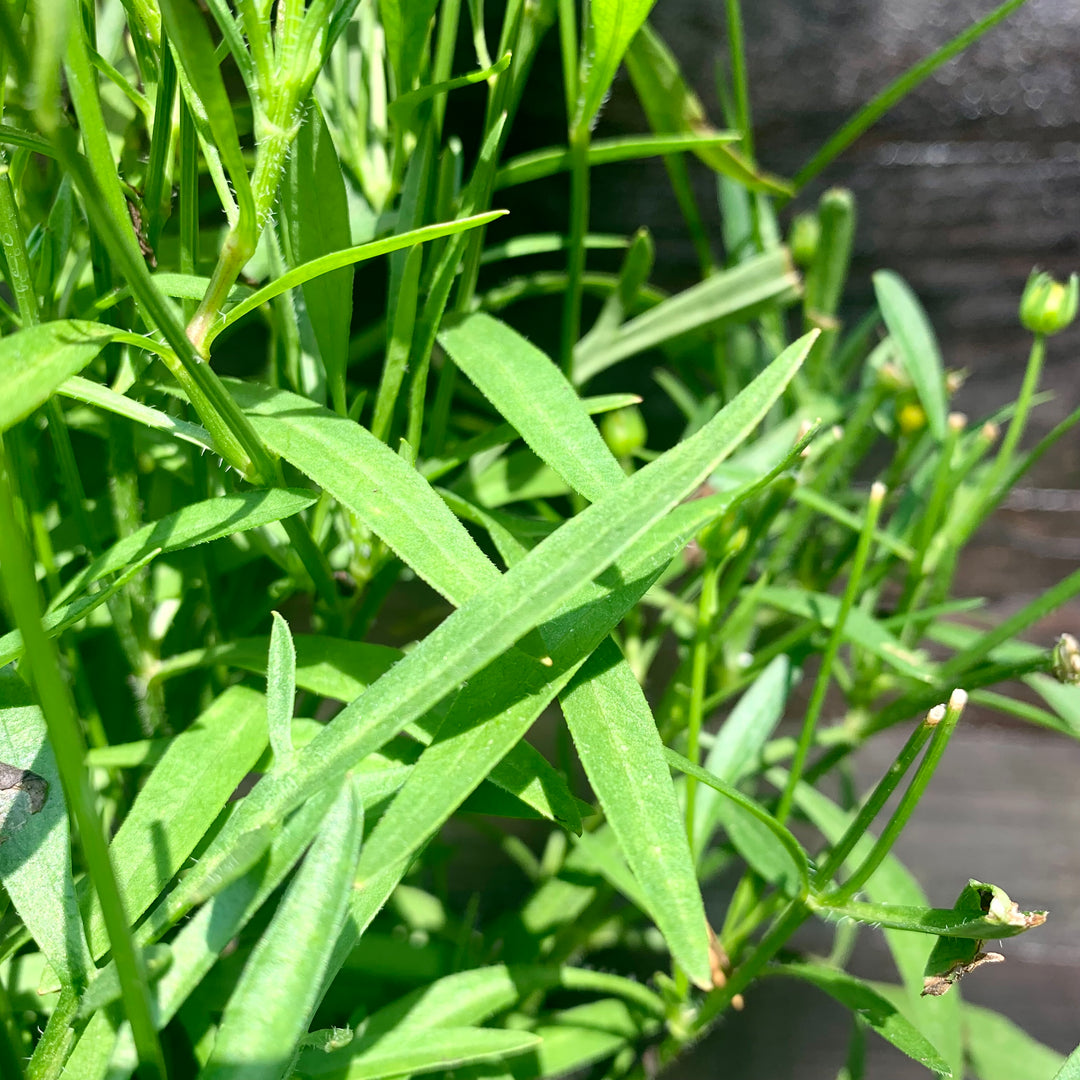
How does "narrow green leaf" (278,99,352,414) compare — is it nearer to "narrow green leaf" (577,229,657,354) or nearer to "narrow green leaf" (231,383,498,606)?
"narrow green leaf" (231,383,498,606)

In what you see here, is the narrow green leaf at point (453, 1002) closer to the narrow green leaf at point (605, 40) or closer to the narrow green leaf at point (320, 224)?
the narrow green leaf at point (320, 224)

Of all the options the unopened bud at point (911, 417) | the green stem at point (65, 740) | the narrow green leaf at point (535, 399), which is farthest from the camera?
the unopened bud at point (911, 417)

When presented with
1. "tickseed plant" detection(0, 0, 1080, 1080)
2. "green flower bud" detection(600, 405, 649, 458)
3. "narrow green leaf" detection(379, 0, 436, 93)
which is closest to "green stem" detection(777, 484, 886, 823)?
"tickseed plant" detection(0, 0, 1080, 1080)

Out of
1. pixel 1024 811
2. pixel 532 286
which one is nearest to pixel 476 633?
pixel 532 286

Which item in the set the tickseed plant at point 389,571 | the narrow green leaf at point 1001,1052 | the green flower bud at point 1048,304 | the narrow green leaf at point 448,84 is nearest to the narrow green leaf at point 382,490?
the tickseed plant at point 389,571

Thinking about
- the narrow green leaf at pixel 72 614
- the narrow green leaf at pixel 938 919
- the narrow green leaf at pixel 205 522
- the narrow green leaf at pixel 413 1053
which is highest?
the narrow green leaf at pixel 205 522

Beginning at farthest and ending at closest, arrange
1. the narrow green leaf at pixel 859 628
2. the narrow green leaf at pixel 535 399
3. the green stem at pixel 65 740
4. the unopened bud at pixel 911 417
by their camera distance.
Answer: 1. the unopened bud at pixel 911 417
2. the narrow green leaf at pixel 859 628
3. the narrow green leaf at pixel 535 399
4. the green stem at pixel 65 740

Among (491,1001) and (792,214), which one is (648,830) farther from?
(792,214)

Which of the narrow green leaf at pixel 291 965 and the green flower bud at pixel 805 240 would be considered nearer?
the narrow green leaf at pixel 291 965
